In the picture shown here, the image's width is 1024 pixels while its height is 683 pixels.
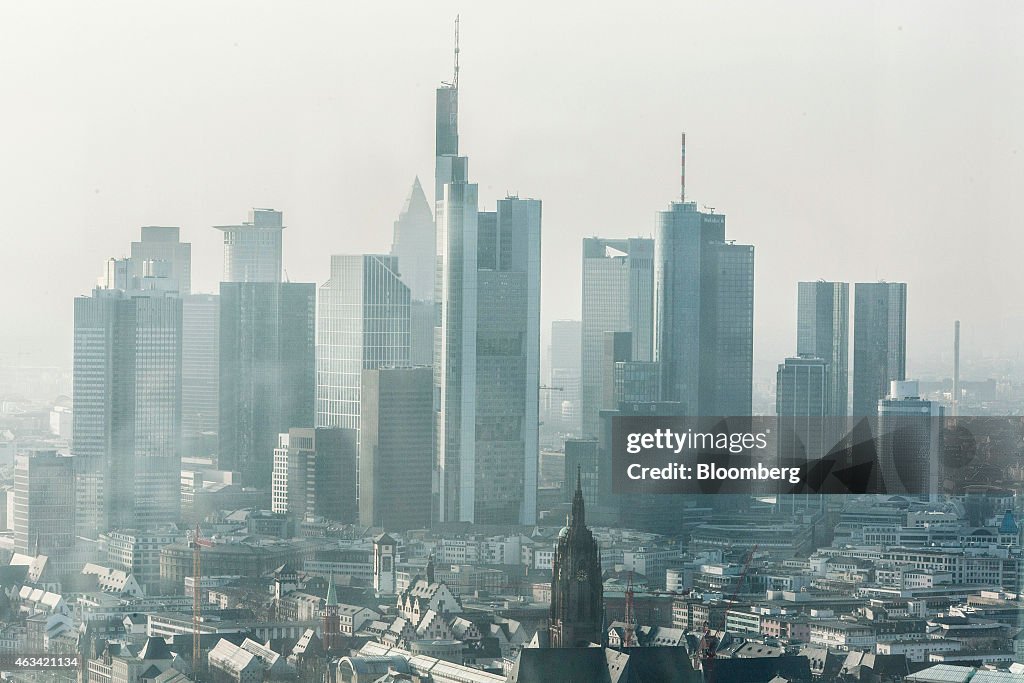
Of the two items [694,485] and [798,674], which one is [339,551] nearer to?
[798,674]

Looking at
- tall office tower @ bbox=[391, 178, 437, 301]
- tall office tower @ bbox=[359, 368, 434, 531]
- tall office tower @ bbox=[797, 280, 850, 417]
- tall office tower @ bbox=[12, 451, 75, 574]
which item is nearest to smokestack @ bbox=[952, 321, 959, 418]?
tall office tower @ bbox=[797, 280, 850, 417]

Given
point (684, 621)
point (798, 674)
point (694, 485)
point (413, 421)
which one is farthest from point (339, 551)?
point (694, 485)

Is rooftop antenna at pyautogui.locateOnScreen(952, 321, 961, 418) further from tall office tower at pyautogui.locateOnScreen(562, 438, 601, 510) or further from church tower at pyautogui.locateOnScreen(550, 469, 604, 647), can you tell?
tall office tower at pyautogui.locateOnScreen(562, 438, 601, 510)

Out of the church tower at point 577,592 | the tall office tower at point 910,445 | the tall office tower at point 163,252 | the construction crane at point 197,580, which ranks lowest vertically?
the construction crane at point 197,580

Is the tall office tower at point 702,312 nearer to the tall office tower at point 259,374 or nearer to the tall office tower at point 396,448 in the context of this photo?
the tall office tower at point 396,448

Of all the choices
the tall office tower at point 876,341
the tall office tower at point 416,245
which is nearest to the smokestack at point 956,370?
the tall office tower at point 876,341

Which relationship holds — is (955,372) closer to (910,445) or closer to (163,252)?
(910,445)

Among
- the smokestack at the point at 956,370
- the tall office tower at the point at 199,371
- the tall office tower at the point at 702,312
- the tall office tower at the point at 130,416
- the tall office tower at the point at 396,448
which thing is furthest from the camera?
the tall office tower at the point at 199,371

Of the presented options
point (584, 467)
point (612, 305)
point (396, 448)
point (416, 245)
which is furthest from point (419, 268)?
point (584, 467)

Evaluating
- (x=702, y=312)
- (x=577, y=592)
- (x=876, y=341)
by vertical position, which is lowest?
(x=577, y=592)
